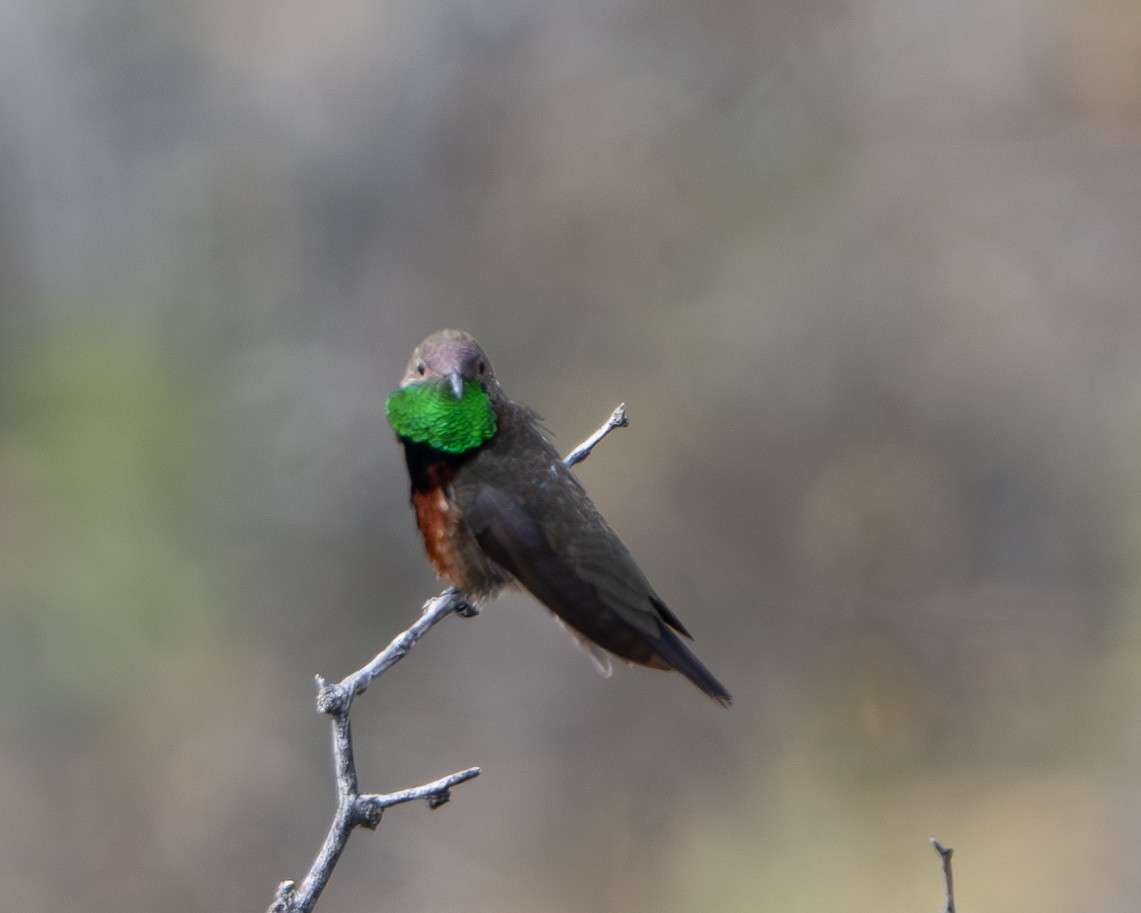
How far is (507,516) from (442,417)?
42cm

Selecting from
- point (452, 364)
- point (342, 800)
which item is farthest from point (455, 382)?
point (342, 800)

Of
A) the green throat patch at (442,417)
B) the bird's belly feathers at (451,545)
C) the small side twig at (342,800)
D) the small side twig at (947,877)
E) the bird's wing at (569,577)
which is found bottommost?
the small side twig at (947,877)

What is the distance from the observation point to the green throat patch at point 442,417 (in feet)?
15.4

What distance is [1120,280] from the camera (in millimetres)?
12102

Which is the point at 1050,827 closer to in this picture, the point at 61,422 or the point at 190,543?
the point at 190,543

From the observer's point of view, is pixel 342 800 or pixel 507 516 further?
pixel 507 516

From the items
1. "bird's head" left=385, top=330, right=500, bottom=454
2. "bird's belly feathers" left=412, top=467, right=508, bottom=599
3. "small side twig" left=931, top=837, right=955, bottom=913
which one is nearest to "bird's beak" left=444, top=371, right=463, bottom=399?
"bird's head" left=385, top=330, right=500, bottom=454

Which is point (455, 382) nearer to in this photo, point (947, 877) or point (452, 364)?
point (452, 364)

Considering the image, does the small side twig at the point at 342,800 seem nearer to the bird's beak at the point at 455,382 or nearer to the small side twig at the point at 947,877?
the small side twig at the point at 947,877

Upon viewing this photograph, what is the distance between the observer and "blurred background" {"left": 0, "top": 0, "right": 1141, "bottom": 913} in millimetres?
10797

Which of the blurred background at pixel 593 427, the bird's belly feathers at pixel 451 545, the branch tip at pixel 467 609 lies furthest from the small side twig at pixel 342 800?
the blurred background at pixel 593 427

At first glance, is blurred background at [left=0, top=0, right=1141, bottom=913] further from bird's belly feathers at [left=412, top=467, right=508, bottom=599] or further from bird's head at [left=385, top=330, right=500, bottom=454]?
bird's head at [left=385, top=330, right=500, bottom=454]

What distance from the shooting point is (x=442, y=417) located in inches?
185

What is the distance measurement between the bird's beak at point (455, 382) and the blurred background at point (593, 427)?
5857 mm
